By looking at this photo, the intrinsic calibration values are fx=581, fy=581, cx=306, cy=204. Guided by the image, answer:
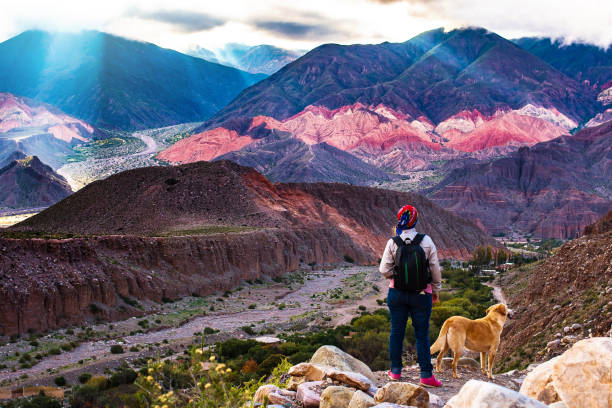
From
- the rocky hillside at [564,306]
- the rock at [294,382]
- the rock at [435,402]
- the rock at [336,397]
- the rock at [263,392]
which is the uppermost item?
the rock at [336,397]

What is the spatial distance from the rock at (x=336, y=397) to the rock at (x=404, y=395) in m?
0.40

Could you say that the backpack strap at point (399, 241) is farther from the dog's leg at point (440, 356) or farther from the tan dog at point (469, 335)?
the dog's leg at point (440, 356)

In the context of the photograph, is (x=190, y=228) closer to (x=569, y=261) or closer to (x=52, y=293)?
(x=52, y=293)

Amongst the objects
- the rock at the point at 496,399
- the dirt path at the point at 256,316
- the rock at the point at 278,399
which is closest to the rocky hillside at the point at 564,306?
the rock at the point at 278,399

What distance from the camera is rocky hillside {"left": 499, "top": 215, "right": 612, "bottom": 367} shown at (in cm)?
1895

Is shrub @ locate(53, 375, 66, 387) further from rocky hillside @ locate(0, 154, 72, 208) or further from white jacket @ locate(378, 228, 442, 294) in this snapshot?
rocky hillside @ locate(0, 154, 72, 208)

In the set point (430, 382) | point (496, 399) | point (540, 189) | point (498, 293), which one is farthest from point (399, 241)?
point (540, 189)

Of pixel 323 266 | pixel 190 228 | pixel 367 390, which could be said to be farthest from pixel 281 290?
pixel 367 390

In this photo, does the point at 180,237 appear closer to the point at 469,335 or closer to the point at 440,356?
the point at 440,356

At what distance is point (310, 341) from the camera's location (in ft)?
106

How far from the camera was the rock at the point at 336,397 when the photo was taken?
815 cm

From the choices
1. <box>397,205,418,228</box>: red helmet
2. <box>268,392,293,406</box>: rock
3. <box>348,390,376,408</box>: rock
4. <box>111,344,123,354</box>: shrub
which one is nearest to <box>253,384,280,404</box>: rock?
<box>268,392,293,406</box>: rock

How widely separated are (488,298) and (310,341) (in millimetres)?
23704

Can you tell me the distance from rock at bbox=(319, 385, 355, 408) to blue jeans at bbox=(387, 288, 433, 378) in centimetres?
190
